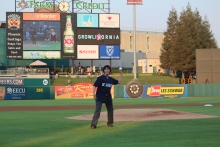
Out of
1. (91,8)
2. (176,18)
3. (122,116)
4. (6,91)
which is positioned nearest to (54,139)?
(122,116)

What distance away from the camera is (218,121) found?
12.9m

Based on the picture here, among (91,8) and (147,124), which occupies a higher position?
(91,8)

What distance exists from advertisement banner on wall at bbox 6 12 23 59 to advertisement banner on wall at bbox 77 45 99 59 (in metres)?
6.92

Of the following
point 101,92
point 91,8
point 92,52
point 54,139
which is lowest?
point 54,139

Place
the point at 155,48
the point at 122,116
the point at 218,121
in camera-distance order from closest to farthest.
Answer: the point at 218,121, the point at 122,116, the point at 155,48

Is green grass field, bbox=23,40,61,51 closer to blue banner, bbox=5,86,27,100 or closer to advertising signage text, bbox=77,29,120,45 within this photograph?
advertising signage text, bbox=77,29,120,45

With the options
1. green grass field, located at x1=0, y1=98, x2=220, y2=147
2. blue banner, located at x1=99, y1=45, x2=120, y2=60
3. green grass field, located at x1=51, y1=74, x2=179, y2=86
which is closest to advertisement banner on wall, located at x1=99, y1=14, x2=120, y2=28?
blue banner, located at x1=99, y1=45, x2=120, y2=60

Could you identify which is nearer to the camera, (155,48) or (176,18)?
(176,18)

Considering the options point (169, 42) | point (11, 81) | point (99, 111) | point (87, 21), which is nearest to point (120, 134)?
point (99, 111)

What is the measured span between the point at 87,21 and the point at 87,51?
12.1 ft

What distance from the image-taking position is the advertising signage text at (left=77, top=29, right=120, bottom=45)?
5057 centimetres

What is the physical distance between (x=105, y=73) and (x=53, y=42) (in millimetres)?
39019

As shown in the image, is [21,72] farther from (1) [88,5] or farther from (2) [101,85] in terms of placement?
(2) [101,85]

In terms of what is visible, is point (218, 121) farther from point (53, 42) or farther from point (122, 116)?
point (53, 42)
